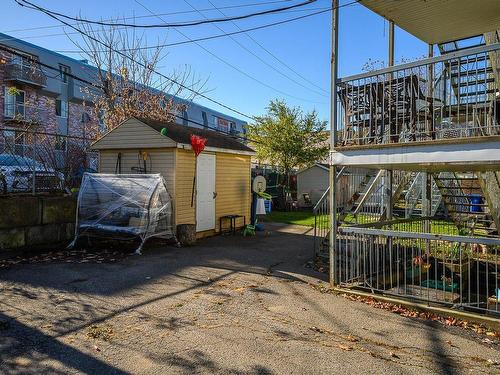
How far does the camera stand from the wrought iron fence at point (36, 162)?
29.9 feet

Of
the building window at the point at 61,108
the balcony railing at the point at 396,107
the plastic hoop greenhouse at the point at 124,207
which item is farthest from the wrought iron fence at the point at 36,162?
the building window at the point at 61,108

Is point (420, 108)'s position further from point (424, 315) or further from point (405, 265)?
point (424, 315)

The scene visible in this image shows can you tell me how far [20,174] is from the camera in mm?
9344

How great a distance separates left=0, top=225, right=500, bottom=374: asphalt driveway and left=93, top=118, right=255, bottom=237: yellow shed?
11.6ft

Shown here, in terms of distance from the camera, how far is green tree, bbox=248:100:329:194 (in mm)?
21984

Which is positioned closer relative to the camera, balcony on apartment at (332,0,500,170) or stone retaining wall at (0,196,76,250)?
balcony on apartment at (332,0,500,170)

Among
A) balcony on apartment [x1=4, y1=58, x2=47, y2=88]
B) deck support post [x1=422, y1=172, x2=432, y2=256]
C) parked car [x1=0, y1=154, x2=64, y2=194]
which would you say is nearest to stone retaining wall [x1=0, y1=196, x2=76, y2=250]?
parked car [x1=0, y1=154, x2=64, y2=194]

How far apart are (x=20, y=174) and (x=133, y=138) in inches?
112

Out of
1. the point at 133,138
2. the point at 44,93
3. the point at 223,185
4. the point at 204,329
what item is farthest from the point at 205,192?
the point at 44,93

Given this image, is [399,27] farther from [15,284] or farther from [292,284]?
[15,284]

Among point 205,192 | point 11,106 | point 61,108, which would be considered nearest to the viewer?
point 205,192

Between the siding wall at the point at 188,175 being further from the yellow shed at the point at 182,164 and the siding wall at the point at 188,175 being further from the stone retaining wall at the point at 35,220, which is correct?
the stone retaining wall at the point at 35,220

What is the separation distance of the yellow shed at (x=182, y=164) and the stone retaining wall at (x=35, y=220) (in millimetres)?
1878

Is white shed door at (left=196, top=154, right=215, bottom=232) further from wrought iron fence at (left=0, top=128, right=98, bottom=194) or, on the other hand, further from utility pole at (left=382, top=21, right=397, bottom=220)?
utility pole at (left=382, top=21, right=397, bottom=220)
